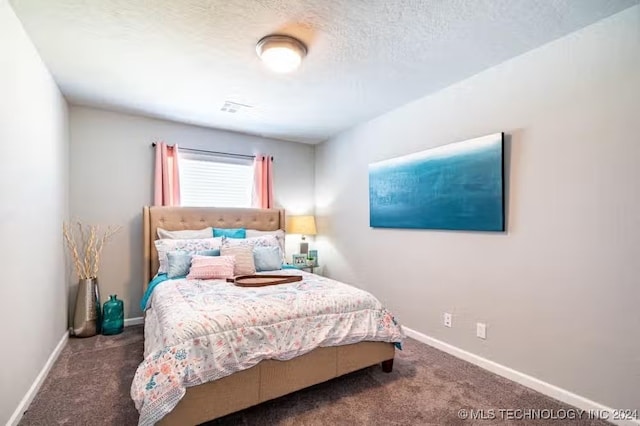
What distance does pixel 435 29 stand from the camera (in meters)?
2.00

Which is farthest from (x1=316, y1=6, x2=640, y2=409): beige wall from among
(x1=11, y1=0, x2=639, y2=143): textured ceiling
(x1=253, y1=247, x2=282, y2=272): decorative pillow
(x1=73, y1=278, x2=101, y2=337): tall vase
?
(x1=73, y1=278, x2=101, y2=337): tall vase

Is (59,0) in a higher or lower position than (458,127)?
higher

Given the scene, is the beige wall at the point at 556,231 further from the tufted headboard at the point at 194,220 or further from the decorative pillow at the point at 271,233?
the tufted headboard at the point at 194,220

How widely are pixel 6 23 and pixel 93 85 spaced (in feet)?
3.70

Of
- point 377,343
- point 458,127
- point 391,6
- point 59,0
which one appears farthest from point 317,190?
point 59,0

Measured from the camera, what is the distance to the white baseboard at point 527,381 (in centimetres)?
191

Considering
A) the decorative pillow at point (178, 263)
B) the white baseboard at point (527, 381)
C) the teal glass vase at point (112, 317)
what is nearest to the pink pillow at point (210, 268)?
the decorative pillow at point (178, 263)

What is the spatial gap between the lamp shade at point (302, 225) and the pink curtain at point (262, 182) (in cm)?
40

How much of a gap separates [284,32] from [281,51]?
0.12m

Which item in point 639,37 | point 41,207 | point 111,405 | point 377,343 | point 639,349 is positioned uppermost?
point 639,37

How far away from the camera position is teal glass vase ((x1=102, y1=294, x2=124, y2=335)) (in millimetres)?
3193

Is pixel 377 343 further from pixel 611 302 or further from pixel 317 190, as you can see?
pixel 317 190

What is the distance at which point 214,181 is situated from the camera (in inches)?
163

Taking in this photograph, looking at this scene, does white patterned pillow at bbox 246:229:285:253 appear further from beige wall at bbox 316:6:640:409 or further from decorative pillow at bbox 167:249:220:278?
beige wall at bbox 316:6:640:409
